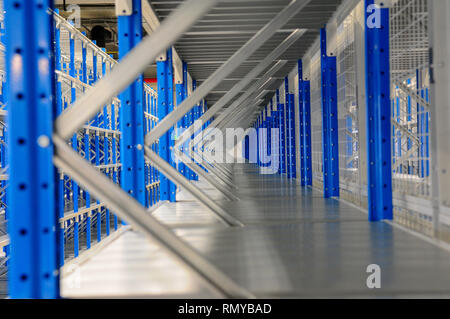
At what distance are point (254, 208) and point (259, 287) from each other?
3.63m

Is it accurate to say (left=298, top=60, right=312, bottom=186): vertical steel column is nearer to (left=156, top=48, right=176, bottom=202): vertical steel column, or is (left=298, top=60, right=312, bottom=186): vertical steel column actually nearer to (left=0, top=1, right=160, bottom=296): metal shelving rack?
(left=156, top=48, right=176, bottom=202): vertical steel column

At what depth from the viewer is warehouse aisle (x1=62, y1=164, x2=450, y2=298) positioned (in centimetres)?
272

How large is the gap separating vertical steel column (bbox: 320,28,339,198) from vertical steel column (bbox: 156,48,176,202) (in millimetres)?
2425

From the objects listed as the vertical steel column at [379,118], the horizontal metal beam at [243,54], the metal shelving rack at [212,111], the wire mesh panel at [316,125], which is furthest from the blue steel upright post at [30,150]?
the wire mesh panel at [316,125]

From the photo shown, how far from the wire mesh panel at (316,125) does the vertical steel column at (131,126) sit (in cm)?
456

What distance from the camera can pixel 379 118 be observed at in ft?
16.2

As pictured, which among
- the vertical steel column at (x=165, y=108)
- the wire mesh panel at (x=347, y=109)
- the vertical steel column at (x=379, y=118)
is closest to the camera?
the vertical steel column at (x=379, y=118)

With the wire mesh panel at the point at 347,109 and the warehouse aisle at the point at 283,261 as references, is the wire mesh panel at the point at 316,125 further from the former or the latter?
the warehouse aisle at the point at 283,261

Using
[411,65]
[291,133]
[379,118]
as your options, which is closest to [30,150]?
[379,118]

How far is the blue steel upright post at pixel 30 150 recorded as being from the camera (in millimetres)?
2305

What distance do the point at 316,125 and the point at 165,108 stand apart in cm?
338

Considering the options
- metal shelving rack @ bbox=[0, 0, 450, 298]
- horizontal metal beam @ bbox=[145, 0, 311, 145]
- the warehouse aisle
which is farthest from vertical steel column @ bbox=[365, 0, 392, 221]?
horizontal metal beam @ bbox=[145, 0, 311, 145]

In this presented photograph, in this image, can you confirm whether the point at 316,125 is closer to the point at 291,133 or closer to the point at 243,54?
the point at 291,133

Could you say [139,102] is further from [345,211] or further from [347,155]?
[347,155]
